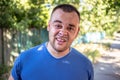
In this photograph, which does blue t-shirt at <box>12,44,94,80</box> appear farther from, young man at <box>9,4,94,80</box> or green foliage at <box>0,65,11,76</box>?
green foliage at <box>0,65,11,76</box>

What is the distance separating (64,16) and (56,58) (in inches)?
12.7

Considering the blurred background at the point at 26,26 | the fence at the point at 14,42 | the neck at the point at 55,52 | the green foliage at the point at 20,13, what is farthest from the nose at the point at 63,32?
the fence at the point at 14,42

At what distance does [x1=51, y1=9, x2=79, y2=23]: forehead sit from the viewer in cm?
232

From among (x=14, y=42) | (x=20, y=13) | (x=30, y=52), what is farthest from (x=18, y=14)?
(x=30, y=52)

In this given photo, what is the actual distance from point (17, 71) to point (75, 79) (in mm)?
448

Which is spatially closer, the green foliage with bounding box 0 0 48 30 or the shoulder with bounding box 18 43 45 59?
the shoulder with bounding box 18 43 45 59

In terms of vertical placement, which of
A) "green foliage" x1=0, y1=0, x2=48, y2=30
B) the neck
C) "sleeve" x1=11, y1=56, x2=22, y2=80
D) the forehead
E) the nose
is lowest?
"green foliage" x1=0, y1=0, x2=48, y2=30

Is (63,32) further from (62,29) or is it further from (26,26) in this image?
(26,26)

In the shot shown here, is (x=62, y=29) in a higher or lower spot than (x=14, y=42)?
higher

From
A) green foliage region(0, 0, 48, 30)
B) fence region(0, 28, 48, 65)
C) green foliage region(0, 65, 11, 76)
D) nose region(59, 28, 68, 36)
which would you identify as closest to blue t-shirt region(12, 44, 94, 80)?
nose region(59, 28, 68, 36)

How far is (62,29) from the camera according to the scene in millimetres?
2305

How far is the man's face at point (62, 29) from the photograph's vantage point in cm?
230

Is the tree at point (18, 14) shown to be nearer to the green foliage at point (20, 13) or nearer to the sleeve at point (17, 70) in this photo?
the green foliage at point (20, 13)

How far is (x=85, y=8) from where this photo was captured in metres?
15.7
